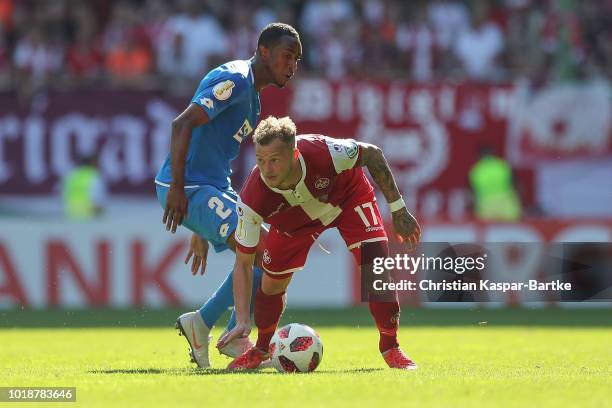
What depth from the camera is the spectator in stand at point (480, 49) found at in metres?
19.2

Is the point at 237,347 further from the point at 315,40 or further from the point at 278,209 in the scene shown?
the point at 315,40

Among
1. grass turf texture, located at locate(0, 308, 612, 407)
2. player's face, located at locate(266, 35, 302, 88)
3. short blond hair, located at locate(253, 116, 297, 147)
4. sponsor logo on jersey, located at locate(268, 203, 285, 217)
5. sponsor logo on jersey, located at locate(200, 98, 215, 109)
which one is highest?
player's face, located at locate(266, 35, 302, 88)

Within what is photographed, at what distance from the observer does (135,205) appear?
60.6 ft

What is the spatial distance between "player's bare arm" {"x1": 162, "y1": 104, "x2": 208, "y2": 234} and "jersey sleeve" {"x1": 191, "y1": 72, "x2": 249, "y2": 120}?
0.20 ft

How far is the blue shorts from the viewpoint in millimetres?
8688

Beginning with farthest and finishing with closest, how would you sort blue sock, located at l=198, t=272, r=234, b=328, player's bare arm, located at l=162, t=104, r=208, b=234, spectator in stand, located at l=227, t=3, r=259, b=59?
spectator in stand, located at l=227, t=3, r=259, b=59 → blue sock, located at l=198, t=272, r=234, b=328 → player's bare arm, located at l=162, t=104, r=208, b=234

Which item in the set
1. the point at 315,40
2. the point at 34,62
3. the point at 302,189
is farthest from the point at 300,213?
the point at 315,40

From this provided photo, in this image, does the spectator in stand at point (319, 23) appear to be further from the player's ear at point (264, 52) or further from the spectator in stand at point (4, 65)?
the player's ear at point (264, 52)

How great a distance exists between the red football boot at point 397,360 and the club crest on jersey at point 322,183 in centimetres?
120

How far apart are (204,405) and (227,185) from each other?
3041mm

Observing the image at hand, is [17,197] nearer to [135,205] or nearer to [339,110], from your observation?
[135,205]

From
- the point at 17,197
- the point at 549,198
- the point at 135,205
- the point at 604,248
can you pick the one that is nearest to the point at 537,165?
the point at 549,198

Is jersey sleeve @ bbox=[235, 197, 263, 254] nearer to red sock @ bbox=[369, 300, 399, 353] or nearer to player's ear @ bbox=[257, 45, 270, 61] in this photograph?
red sock @ bbox=[369, 300, 399, 353]

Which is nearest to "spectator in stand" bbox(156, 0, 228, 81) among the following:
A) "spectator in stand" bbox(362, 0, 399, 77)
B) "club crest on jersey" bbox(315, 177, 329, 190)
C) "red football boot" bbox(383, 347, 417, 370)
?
"spectator in stand" bbox(362, 0, 399, 77)
